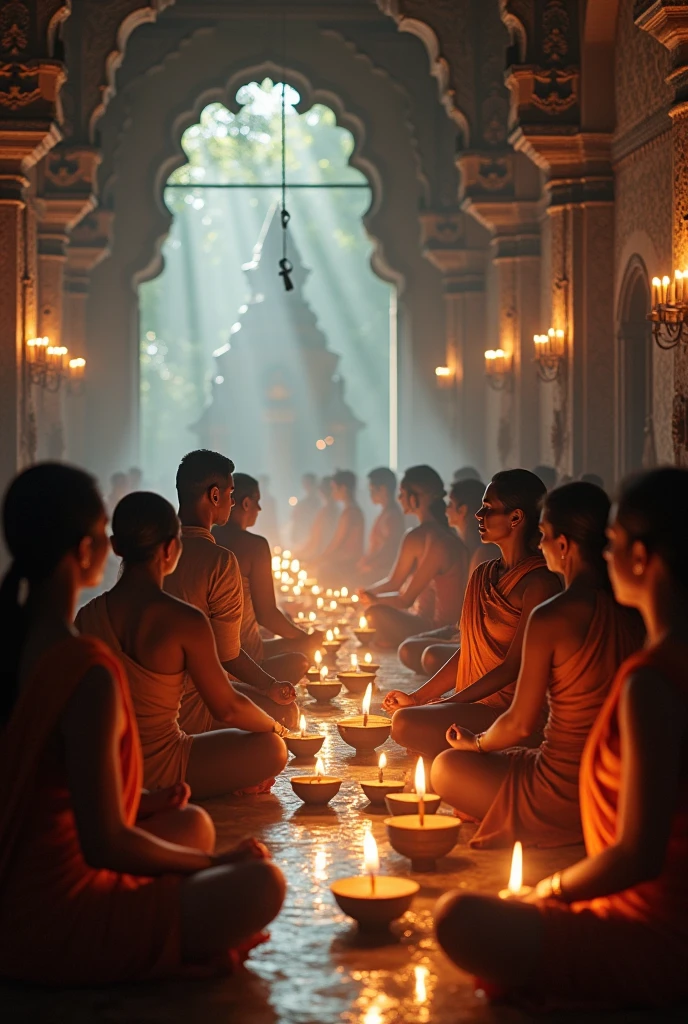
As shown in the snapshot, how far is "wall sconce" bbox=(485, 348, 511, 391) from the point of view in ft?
53.1

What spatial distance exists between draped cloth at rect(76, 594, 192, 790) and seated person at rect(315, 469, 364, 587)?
10.5m

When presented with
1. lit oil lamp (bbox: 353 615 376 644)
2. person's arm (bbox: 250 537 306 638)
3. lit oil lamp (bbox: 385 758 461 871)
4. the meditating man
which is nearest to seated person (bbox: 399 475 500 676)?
lit oil lamp (bbox: 353 615 376 644)

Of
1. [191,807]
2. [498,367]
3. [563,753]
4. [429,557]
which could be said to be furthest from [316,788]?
[498,367]

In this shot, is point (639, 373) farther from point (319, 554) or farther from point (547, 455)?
point (319, 554)

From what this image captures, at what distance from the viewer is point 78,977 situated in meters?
3.54

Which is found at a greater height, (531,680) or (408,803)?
(531,680)

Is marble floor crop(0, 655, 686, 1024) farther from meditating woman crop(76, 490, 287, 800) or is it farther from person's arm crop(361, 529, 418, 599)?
person's arm crop(361, 529, 418, 599)

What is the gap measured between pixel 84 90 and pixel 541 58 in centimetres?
586

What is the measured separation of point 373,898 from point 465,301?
15.6m

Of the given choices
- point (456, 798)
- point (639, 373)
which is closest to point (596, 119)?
point (639, 373)

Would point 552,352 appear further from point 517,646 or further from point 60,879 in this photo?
point 60,879

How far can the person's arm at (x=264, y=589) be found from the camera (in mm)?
7535

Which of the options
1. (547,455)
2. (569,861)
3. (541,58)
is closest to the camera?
(569,861)

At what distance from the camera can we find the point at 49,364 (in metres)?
15.2
